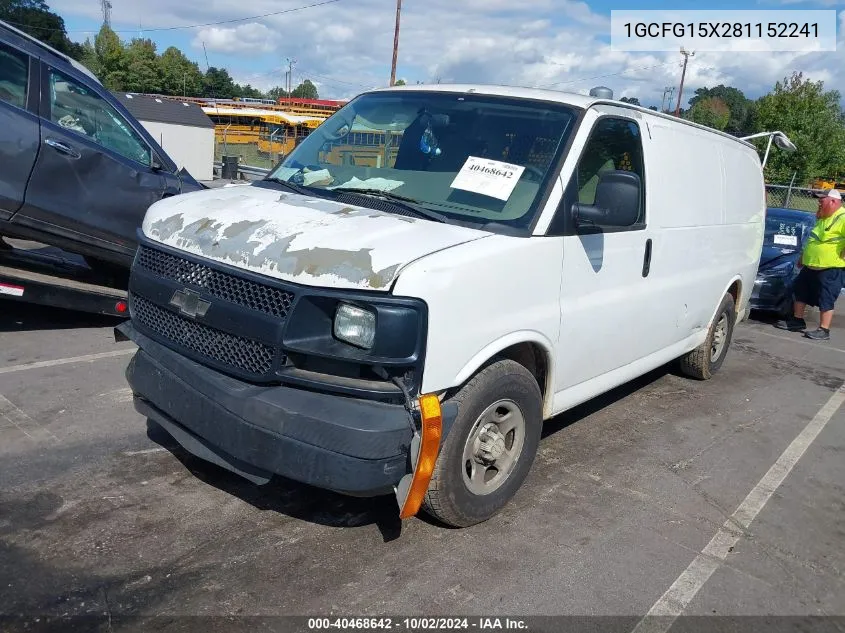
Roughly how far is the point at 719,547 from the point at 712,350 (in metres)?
3.50

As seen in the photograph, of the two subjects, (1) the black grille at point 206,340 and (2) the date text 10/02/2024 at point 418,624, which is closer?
(2) the date text 10/02/2024 at point 418,624

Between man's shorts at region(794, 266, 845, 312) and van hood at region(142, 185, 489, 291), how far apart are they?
7.95 metres

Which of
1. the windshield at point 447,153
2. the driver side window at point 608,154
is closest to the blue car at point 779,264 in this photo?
the driver side window at point 608,154

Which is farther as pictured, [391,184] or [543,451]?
[543,451]

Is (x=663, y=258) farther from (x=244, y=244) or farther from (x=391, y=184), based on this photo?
(x=244, y=244)

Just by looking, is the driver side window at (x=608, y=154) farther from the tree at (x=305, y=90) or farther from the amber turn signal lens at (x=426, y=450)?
the tree at (x=305, y=90)

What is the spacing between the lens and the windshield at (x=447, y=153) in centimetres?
394

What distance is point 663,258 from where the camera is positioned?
5.11m

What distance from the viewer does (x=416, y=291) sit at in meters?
3.10

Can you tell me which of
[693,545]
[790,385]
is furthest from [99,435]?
[790,385]

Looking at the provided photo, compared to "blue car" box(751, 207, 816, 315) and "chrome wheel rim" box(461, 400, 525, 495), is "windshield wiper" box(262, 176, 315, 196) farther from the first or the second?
"blue car" box(751, 207, 816, 315)

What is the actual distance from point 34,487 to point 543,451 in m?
3.01

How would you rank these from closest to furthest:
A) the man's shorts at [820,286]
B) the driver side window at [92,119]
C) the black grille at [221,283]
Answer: the black grille at [221,283]
the driver side window at [92,119]
the man's shorts at [820,286]

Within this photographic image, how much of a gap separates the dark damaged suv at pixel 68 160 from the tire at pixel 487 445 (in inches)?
160
